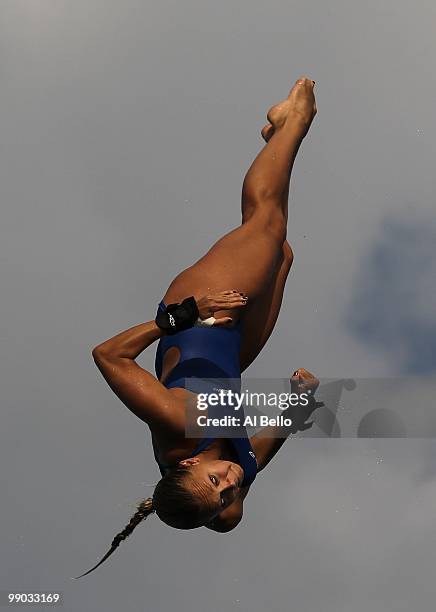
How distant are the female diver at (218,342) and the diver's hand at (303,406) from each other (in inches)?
0.5

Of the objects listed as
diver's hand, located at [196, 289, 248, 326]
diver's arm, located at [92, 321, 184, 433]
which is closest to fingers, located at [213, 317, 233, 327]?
diver's hand, located at [196, 289, 248, 326]

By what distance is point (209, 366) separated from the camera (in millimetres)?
9828

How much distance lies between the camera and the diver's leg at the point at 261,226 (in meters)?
10.2

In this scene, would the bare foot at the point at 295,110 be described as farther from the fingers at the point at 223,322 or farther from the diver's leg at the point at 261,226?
the fingers at the point at 223,322

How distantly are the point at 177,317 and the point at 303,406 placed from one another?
7.29 feet

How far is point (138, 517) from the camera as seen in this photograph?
31.9 feet

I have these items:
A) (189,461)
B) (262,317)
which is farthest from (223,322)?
(262,317)

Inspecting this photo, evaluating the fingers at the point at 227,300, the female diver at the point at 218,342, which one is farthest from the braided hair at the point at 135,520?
the fingers at the point at 227,300

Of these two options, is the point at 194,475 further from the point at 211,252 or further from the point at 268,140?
the point at 268,140

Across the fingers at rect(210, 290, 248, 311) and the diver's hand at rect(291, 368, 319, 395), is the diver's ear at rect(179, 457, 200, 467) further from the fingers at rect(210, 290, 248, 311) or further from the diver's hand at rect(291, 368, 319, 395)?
the diver's hand at rect(291, 368, 319, 395)

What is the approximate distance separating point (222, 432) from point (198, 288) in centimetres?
146

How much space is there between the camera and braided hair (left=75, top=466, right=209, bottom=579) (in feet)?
29.3

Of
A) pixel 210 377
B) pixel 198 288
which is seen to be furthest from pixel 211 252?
pixel 210 377

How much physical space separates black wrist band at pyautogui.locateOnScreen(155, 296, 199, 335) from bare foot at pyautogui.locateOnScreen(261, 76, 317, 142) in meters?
3.17
